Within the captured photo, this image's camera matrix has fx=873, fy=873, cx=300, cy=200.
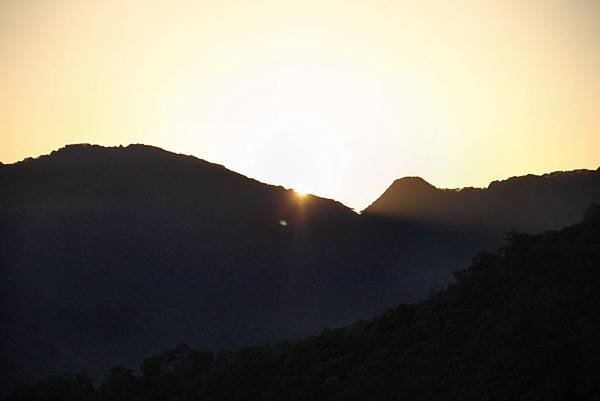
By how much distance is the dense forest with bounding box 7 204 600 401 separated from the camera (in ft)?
105

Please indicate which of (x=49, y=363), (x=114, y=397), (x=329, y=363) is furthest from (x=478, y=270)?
(x=49, y=363)

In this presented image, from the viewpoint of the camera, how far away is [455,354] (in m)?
36.5

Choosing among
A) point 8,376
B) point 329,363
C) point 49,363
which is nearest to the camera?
point 329,363

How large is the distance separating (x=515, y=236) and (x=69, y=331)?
521ft

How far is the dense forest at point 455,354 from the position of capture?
105ft

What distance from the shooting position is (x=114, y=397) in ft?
149

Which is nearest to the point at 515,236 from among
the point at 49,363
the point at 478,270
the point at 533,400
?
the point at 478,270

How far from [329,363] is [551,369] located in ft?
41.3

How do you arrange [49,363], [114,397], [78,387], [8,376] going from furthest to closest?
[49,363], [8,376], [78,387], [114,397]

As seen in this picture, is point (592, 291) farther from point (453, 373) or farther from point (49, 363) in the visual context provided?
point (49, 363)

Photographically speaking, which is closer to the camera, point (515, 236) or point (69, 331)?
point (515, 236)

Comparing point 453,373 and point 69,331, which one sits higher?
point 69,331

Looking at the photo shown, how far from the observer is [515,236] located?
43.5 meters

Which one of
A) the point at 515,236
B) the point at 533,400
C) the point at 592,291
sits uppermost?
the point at 515,236
